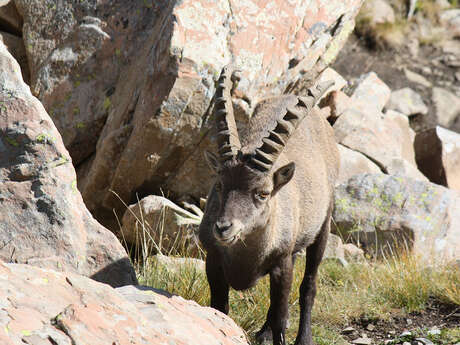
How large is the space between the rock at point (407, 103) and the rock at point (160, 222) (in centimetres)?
799

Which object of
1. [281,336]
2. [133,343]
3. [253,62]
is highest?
[253,62]

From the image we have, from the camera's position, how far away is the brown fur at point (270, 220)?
497 centimetres

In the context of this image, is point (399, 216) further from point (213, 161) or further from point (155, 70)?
point (213, 161)

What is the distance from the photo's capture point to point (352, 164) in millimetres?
9953

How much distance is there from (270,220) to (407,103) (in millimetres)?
10040

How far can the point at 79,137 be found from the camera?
25.8 ft

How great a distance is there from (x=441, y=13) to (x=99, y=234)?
15382 millimetres

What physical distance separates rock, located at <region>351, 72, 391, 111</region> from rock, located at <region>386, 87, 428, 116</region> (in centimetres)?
164

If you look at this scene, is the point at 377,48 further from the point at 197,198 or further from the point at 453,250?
the point at 197,198

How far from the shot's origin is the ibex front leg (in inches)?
212

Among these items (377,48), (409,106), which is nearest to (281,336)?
(409,106)

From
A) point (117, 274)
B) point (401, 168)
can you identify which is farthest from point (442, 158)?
point (117, 274)

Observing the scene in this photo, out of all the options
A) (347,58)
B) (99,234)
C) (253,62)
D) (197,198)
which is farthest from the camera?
(347,58)

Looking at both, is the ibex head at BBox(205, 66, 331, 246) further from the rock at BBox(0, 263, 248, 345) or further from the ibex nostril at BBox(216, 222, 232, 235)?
the rock at BBox(0, 263, 248, 345)
